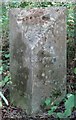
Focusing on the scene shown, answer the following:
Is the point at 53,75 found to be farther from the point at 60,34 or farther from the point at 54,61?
the point at 60,34

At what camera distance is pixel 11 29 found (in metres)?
2.68

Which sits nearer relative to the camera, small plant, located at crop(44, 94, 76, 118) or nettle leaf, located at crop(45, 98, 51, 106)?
small plant, located at crop(44, 94, 76, 118)

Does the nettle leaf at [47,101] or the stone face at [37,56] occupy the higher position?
the stone face at [37,56]

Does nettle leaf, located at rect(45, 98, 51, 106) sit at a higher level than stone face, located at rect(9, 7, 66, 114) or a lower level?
lower

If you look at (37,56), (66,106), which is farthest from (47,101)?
(66,106)

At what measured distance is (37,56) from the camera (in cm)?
252

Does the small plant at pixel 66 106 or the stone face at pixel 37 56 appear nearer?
the small plant at pixel 66 106

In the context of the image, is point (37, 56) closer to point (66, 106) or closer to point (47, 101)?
point (47, 101)

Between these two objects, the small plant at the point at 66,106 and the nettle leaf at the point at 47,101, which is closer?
the small plant at the point at 66,106

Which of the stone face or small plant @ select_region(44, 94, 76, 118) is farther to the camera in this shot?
the stone face

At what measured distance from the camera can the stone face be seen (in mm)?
2525

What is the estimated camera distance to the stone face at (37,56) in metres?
2.53

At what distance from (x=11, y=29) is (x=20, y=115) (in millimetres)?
705

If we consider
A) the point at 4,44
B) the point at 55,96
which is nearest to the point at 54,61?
the point at 55,96
